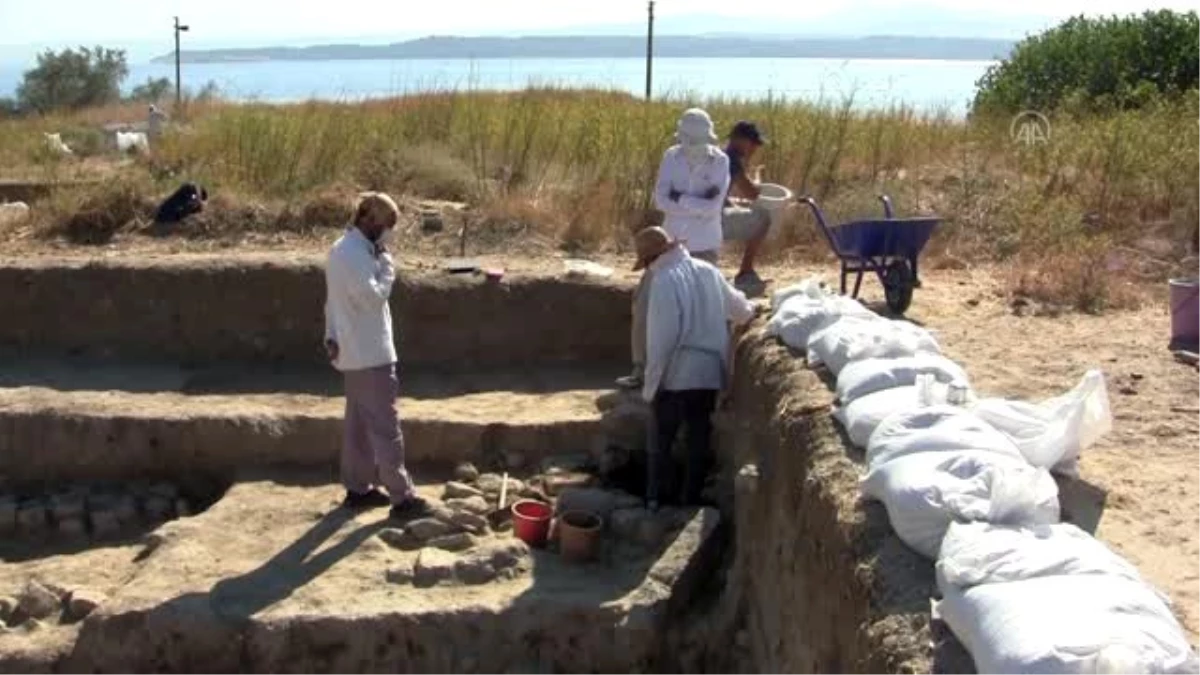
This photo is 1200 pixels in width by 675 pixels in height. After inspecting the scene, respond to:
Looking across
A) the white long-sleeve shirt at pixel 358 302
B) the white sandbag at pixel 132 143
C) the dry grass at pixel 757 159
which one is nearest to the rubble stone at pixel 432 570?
the white long-sleeve shirt at pixel 358 302

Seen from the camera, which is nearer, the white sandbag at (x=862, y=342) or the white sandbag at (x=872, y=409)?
the white sandbag at (x=872, y=409)

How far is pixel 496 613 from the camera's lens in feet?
19.9

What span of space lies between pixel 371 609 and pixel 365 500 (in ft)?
4.04

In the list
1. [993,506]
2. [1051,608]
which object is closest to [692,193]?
[993,506]

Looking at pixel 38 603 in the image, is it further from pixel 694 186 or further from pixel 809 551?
pixel 694 186

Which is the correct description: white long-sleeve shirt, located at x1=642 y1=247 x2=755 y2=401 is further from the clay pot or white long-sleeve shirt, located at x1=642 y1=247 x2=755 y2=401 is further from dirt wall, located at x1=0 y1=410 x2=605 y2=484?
dirt wall, located at x1=0 y1=410 x2=605 y2=484

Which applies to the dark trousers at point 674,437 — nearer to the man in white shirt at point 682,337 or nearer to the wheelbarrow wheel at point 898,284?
the man in white shirt at point 682,337

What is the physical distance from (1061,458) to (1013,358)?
239cm

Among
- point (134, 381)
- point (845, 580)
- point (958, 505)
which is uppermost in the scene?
point (958, 505)

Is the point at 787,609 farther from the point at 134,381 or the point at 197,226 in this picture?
the point at 197,226

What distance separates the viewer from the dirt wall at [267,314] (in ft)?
30.4

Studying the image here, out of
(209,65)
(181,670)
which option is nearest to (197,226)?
(181,670)

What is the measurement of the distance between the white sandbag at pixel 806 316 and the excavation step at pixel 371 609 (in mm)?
967

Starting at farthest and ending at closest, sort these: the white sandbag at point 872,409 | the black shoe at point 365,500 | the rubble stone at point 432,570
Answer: the black shoe at point 365,500 → the rubble stone at point 432,570 → the white sandbag at point 872,409
